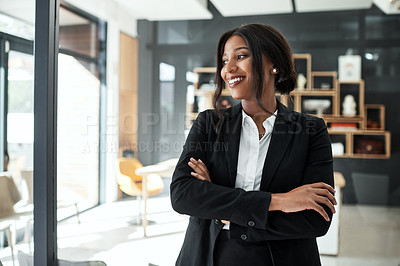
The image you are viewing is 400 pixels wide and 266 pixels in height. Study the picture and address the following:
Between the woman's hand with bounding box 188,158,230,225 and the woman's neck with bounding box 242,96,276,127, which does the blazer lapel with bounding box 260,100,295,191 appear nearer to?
the woman's neck with bounding box 242,96,276,127

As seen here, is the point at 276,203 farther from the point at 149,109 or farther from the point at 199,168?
the point at 149,109

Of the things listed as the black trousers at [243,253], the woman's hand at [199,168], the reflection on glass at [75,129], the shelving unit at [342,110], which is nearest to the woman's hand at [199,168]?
the woman's hand at [199,168]

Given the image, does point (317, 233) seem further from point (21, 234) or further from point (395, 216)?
point (21, 234)

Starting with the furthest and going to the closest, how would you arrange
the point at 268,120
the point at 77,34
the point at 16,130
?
the point at 16,130, the point at 77,34, the point at 268,120

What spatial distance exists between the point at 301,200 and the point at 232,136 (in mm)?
377

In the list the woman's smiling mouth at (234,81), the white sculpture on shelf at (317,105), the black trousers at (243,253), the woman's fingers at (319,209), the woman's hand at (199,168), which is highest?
the woman's smiling mouth at (234,81)

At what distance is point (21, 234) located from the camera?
247 centimetres

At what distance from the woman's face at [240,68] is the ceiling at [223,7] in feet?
2.00

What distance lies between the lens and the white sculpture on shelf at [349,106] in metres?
2.00

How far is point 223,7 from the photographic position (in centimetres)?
205

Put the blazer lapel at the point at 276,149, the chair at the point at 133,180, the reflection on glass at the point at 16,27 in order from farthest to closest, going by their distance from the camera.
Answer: the reflection on glass at the point at 16,27 < the chair at the point at 133,180 < the blazer lapel at the point at 276,149

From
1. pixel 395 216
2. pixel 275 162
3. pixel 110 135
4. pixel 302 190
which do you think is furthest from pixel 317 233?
pixel 110 135

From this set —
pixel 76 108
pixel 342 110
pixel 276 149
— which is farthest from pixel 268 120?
pixel 76 108

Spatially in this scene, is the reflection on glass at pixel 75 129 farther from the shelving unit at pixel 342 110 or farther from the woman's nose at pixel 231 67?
Result: the woman's nose at pixel 231 67
